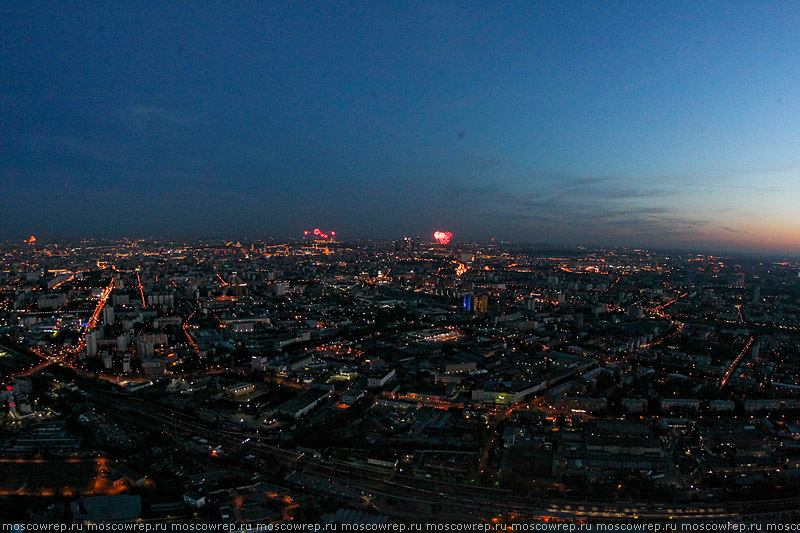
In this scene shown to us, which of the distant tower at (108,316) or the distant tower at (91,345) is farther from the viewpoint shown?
the distant tower at (108,316)

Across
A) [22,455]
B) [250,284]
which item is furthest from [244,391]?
[250,284]

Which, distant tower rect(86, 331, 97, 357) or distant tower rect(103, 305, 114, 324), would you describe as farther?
distant tower rect(103, 305, 114, 324)

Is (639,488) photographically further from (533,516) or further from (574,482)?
(533,516)

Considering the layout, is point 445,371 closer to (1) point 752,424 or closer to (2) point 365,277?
(1) point 752,424

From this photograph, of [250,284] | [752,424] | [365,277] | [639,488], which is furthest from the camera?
[365,277]

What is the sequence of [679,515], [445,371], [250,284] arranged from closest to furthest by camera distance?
[679,515], [445,371], [250,284]

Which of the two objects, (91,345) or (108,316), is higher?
(108,316)

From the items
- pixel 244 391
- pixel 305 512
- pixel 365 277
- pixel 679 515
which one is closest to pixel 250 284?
pixel 365 277

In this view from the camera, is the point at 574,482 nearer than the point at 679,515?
No

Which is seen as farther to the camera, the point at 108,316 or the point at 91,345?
the point at 108,316
